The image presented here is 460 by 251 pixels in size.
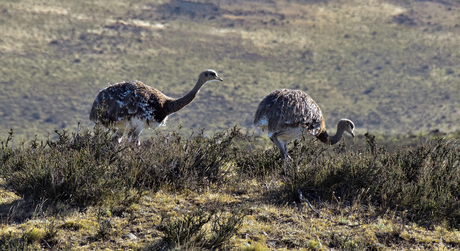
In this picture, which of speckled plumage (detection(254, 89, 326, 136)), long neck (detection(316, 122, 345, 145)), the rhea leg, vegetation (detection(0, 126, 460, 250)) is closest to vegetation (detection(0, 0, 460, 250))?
vegetation (detection(0, 126, 460, 250))

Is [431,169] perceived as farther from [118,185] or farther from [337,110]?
[337,110]

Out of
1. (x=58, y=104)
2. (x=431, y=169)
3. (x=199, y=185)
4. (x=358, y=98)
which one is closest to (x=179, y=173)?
(x=199, y=185)

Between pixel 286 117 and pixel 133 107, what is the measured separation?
10.3ft

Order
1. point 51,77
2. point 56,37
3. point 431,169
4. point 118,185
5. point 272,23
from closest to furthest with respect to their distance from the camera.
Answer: point 118,185 → point 431,169 → point 51,77 → point 56,37 → point 272,23

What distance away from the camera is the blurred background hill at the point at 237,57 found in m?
59.0

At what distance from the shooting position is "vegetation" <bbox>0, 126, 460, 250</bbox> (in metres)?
5.96

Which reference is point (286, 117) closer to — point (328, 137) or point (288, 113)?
point (288, 113)

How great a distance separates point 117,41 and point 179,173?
75.7 metres

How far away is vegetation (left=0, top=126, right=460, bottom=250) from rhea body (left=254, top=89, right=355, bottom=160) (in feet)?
4.13

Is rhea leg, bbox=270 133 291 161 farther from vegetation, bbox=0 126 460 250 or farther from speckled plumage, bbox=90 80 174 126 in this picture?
speckled plumage, bbox=90 80 174 126

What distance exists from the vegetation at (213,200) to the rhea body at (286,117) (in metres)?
1.26

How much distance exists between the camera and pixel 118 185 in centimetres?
674

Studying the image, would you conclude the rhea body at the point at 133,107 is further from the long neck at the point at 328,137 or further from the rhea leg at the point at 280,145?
the long neck at the point at 328,137

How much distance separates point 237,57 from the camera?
7925 cm
